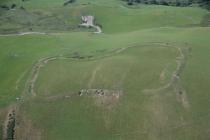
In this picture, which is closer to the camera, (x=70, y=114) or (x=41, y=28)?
(x=70, y=114)

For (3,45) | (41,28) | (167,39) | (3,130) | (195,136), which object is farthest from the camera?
(41,28)

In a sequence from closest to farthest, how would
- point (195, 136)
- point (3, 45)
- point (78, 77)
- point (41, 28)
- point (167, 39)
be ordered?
point (195, 136)
point (78, 77)
point (167, 39)
point (3, 45)
point (41, 28)

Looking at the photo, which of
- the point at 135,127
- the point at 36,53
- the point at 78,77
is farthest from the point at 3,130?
the point at 36,53

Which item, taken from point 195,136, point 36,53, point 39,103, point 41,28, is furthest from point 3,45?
point 195,136

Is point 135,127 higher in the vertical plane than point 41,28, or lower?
higher

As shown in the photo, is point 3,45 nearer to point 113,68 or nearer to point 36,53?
point 36,53

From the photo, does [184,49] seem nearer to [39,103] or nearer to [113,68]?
[113,68]
